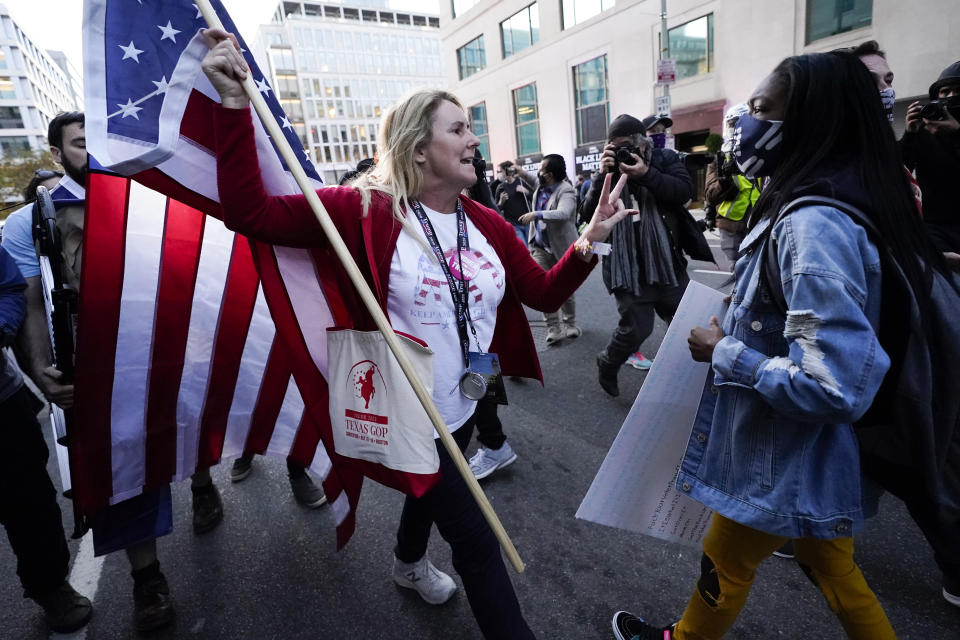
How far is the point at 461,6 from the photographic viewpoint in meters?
30.7

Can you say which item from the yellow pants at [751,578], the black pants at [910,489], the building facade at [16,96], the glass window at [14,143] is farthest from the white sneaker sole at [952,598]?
the glass window at [14,143]

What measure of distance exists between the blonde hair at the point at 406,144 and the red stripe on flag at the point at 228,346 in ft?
2.63

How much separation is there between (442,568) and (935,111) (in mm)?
3236

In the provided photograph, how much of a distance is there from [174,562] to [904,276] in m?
3.23

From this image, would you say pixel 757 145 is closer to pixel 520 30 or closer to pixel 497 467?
pixel 497 467

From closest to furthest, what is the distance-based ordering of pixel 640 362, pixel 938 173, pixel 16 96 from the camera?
pixel 938 173
pixel 640 362
pixel 16 96

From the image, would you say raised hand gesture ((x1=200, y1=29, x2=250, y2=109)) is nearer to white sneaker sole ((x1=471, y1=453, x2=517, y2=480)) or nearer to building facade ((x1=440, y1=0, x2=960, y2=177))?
white sneaker sole ((x1=471, y1=453, x2=517, y2=480))

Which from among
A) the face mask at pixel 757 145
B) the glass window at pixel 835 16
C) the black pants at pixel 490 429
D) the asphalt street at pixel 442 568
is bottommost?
the asphalt street at pixel 442 568

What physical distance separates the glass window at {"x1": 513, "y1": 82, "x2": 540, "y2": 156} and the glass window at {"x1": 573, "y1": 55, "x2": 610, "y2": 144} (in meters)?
2.97

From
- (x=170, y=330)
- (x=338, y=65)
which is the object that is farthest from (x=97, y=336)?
(x=338, y=65)

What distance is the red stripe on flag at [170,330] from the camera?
2.14m

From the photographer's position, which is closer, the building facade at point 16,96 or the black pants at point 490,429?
the black pants at point 490,429

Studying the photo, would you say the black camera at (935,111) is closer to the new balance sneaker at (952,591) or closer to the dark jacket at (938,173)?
the dark jacket at (938,173)

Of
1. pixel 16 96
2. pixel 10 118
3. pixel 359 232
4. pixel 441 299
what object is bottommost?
pixel 441 299
